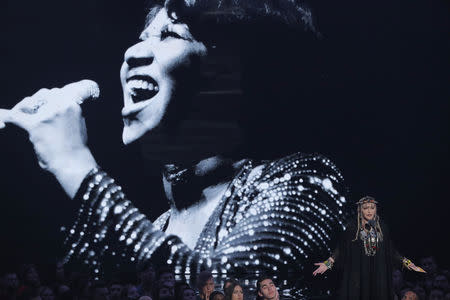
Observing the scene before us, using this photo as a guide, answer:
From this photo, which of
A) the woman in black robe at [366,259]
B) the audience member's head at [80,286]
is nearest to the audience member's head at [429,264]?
the woman in black robe at [366,259]

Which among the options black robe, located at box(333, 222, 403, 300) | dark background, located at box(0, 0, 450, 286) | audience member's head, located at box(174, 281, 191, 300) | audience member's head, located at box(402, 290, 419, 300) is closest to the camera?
black robe, located at box(333, 222, 403, 300)

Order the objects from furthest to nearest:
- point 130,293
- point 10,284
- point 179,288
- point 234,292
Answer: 1. point 10,284
2. point 179,288
3. point 130,293
4. point 234,292

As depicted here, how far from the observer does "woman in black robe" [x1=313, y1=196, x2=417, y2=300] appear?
192 inches

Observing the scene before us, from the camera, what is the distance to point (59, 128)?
727cm

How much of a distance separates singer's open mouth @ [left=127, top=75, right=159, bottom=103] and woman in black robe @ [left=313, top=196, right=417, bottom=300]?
3289 millimetres

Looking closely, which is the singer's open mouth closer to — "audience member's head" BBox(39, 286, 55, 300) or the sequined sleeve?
the sequined sleeve

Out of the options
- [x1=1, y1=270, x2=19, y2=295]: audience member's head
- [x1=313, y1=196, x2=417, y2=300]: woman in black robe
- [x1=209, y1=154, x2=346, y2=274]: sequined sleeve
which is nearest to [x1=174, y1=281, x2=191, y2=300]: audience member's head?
[x1=313, y1=196, x2=417, y2=300]: woman in black robe

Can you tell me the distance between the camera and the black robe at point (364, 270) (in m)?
4.88

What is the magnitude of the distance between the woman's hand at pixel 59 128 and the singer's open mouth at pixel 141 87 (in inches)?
18.0

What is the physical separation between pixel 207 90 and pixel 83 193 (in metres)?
1.78

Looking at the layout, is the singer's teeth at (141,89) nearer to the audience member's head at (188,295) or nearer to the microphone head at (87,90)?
the microphone head at (87,90)

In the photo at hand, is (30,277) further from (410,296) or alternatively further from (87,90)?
(410,296)

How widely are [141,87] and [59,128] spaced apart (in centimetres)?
101

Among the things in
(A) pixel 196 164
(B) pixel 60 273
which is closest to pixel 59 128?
(A) pixel 196 164
